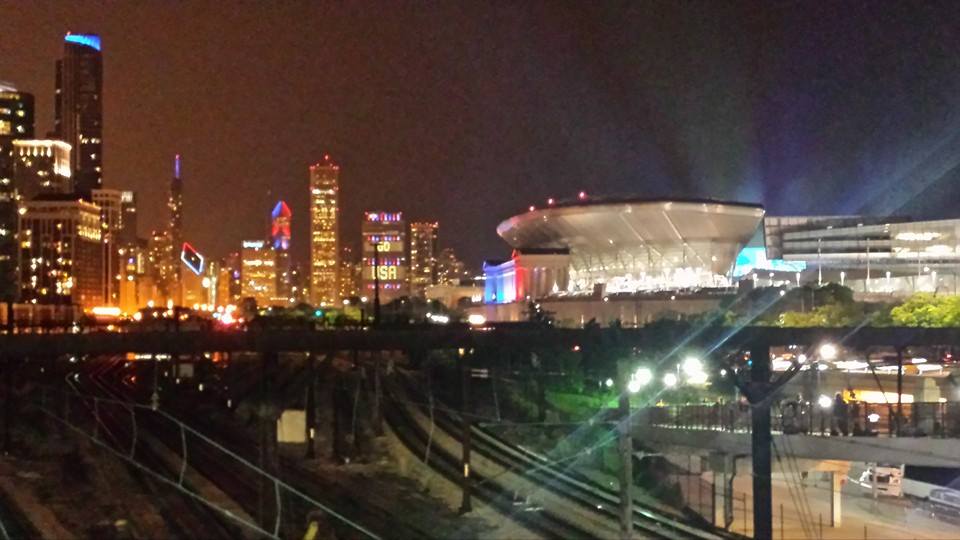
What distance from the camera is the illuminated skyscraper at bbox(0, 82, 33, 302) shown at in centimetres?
12355

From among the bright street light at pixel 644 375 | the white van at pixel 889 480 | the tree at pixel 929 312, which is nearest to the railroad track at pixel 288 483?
the bright street light at pixel 644 375

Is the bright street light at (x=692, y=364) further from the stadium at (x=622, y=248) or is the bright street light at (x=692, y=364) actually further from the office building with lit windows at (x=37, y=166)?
the office building with lit windows at (x=37, y=166)

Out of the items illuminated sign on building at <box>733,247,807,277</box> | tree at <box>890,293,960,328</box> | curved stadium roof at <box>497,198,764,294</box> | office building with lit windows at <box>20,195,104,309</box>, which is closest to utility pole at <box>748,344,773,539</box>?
tree at <box>890,293,960,328</box>

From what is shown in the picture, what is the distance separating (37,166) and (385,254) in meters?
52.1

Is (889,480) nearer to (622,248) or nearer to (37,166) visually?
(622,248)

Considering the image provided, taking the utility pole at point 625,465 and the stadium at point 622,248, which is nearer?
the utility pole at point 625,465

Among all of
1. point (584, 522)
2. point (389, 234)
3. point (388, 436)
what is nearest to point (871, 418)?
point (584, 522)

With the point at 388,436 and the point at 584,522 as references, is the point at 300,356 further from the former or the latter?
the point at 584,522

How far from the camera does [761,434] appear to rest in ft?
46.1

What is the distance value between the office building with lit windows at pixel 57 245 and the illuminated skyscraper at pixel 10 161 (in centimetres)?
154

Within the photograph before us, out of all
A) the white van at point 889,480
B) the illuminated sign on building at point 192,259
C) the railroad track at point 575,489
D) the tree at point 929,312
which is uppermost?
the illuminated sign on building at point 192,259

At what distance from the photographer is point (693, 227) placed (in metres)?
93.6

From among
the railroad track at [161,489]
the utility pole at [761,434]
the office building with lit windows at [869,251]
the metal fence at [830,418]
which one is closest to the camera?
the utility pole at [761,434]

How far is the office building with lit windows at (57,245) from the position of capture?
12800cm
